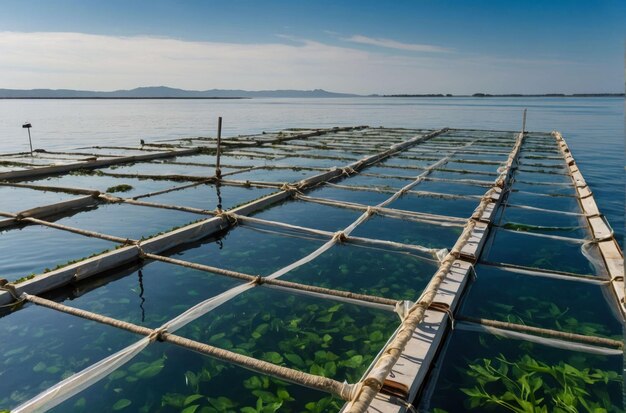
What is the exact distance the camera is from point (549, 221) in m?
9.51

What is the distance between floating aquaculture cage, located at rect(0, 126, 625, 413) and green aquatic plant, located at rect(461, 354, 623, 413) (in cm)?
2

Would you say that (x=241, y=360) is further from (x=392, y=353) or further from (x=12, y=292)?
(x=12, y=292)

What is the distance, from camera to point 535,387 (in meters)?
3.94

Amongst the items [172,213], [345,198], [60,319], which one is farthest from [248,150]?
[60,319]

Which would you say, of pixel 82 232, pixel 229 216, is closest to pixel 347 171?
pixel 229 216

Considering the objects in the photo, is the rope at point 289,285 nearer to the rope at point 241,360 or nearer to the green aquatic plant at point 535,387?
the green aquatic plant at point 535,387

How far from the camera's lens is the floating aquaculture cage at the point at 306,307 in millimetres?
3771

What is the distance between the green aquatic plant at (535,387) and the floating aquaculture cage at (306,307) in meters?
0.02

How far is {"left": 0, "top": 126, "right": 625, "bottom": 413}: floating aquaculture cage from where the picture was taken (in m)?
3.77

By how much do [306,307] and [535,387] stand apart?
2536 mm

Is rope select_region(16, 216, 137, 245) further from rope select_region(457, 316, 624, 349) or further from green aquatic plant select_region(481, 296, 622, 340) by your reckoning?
green aquatic plant select_region(481, 296, 622, 340)

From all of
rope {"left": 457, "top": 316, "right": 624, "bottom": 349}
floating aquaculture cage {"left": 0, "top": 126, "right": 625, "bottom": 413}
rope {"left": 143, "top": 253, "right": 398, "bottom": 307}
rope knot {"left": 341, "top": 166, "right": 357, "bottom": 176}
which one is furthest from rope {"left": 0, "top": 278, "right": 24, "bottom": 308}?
rope knot {"left": 341, "top": 166, "right": 357, "bottom": 176}

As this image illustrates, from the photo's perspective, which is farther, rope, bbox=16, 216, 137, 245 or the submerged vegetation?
the submerged vegetation

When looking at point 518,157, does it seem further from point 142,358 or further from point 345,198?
point 142,358
